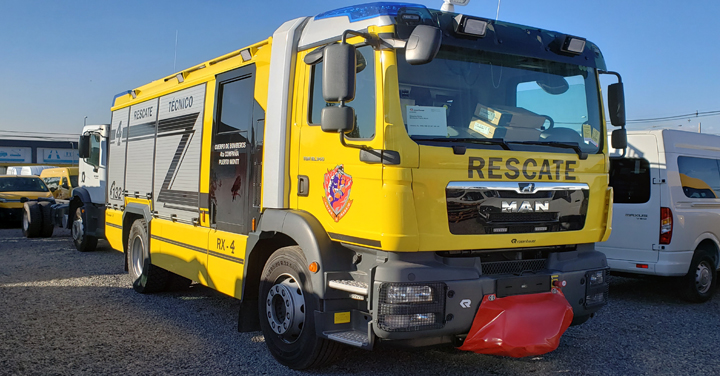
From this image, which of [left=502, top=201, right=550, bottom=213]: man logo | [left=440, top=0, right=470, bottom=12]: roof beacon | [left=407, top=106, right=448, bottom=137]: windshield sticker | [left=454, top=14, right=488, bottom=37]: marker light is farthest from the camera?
[left=440, top=0, right=470, bottom=12]: roof beacon

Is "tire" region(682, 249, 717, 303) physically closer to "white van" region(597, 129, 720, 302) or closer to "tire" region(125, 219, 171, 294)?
"white van" region(597, 129, 720, 302)

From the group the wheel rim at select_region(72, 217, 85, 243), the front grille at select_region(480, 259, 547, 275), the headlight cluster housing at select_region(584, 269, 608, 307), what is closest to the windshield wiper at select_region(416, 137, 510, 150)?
the front grille at select_region(480, 259, 547, 275)

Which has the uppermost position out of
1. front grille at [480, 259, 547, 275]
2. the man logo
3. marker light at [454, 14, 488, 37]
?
marker light at [454, 14, 488, 37]

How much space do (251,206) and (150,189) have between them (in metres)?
2.85

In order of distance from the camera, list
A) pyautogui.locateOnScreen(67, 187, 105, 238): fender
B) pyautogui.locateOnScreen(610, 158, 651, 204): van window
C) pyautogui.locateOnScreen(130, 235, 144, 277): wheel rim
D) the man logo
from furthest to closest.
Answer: pyautogui.locateOnScreen(67, 187, 105, 238): fender
pyautogui.locateOnScreen(130, 235, 144, 277): wheel rim
pyautogui.locateOnScreen(610, 158, 651, 204): van window
the man logo

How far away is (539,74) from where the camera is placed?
4.81m

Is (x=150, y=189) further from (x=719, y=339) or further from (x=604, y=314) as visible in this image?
(x=719, y=339)

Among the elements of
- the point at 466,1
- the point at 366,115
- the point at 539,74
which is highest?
the point at 466,1

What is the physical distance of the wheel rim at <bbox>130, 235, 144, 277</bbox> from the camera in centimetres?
814

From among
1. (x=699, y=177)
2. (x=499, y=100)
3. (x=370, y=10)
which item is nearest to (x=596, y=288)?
(x=499, y=100)

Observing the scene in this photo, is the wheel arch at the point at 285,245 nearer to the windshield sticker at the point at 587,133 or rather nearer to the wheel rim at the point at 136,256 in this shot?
the windshield sticker at the point at 587,133

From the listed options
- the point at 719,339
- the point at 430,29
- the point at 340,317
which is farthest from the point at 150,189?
the point at 719,339

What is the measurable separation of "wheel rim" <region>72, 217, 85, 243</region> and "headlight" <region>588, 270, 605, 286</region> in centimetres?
1043

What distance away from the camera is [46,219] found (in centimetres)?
1496
